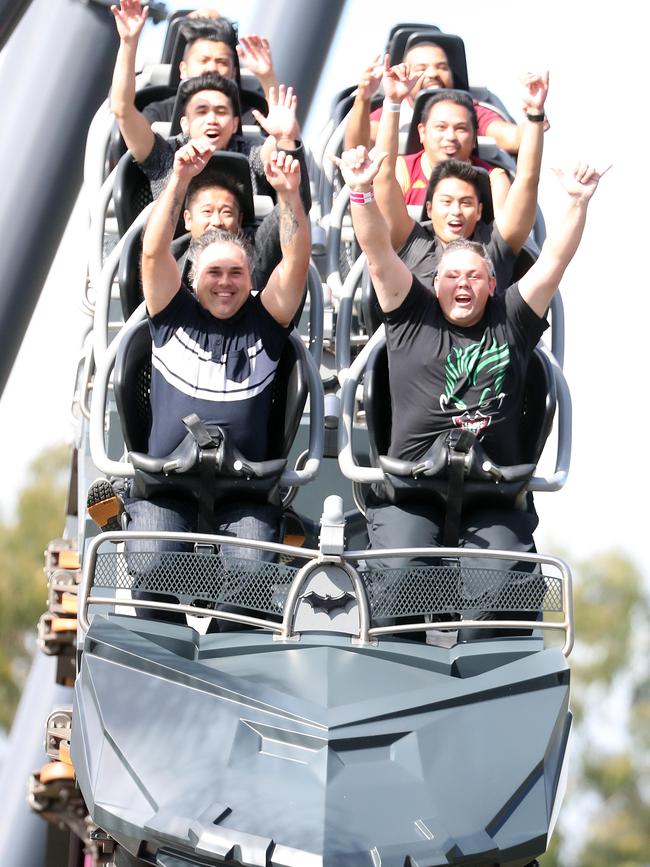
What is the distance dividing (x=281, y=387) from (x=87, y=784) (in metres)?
1.45

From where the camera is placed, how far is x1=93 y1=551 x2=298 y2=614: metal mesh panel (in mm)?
4258

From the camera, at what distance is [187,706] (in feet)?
13.0

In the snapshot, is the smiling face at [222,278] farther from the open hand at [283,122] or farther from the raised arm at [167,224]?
the open hand at [283,122]

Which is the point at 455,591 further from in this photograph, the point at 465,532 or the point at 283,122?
the point at 283,122

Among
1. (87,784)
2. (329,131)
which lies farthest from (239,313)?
(329,131)

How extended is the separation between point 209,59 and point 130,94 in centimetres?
63

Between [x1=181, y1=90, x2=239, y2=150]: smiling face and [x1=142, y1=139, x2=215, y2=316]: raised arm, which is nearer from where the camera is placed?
[x1=142, y1=139, x2=215, y2=316]: raised arm

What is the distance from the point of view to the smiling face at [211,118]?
572 centimetres

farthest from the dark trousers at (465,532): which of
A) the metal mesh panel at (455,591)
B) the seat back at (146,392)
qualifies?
the seat back at (146,392)

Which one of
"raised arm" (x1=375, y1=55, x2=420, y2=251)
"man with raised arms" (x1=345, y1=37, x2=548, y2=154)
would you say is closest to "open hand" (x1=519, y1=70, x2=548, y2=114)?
"raised arm" (x1=375, y1=55, x2=420, y2=251)

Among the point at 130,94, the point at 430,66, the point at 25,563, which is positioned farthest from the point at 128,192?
the point at 25,563

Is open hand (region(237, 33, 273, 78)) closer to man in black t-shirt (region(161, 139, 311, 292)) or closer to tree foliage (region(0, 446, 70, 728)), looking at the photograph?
man in black t-shirt (region(161, 139, 311, 292))

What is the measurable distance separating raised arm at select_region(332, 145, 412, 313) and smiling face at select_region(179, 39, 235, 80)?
5.56 feet

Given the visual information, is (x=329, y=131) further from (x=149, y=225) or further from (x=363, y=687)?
(x=363, y=687)
